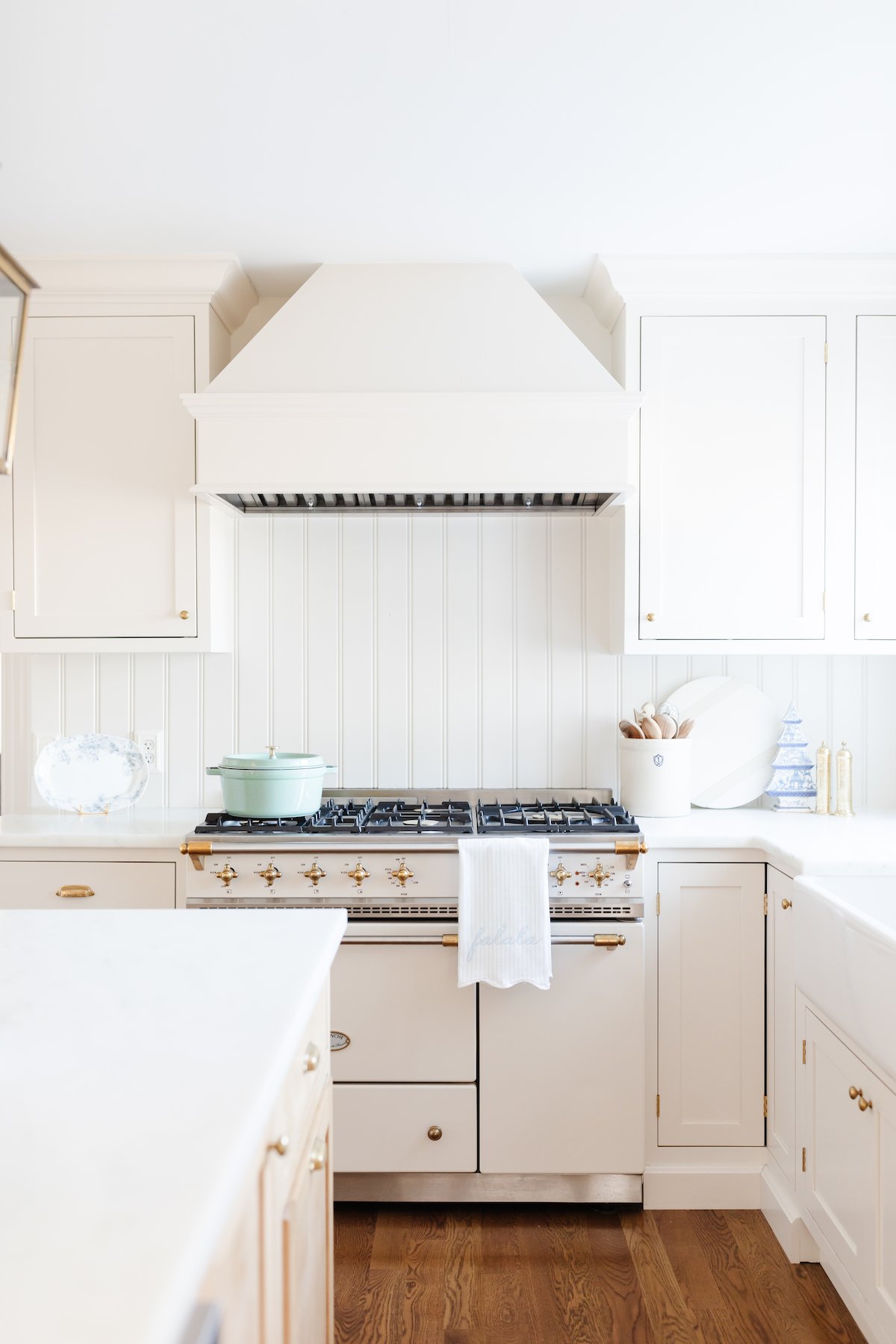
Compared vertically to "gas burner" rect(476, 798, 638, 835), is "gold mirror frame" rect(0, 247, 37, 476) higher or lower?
higher

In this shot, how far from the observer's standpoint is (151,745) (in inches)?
117

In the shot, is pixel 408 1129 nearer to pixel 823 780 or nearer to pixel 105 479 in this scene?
pixel 823 780

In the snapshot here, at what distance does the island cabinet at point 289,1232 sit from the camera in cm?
90

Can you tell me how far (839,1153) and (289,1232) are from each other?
1318mm

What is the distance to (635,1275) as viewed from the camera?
2145 mm

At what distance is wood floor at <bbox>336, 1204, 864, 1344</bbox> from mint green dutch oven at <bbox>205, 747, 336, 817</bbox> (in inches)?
40.8

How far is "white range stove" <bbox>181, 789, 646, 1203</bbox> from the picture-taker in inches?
93.1

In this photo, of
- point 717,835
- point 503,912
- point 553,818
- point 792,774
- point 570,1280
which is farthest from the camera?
point 792,774

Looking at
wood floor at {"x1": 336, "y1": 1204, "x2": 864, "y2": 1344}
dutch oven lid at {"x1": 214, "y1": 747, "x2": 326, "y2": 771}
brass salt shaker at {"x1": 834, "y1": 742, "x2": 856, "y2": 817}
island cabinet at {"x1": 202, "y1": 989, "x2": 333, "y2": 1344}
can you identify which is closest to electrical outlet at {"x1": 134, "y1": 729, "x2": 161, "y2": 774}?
dutch oven lid at {"x1": 214, "y1": 747, "x2": 326, "y2": 771}

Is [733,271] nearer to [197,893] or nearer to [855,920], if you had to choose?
[855,920]

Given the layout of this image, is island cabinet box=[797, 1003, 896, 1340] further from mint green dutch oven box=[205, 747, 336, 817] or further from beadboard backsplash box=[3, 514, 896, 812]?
mint green dutch oven box=[205, 747, 336, 817]

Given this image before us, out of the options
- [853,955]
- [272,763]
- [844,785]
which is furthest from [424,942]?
[844,785]

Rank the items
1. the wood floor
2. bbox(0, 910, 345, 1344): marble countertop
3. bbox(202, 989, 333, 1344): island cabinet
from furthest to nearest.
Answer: the wood floor, bbox(202, 989, 333, 1344): island cabinet, bbox(0, 910, 345, 1344): marble countertop

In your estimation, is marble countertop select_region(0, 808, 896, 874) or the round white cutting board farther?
the round white cutting board
